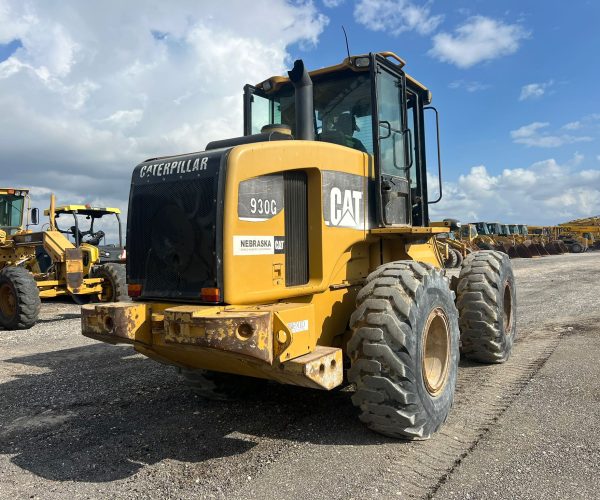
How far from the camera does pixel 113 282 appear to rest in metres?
12.0

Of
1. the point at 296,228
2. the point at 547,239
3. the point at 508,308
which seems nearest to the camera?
the point at 296,228

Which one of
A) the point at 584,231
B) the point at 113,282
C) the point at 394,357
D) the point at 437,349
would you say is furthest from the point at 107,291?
the point at 584,231

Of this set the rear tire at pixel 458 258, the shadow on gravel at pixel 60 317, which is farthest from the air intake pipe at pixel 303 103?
the rear tire at pixel 458 258

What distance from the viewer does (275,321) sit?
3494 millimetres

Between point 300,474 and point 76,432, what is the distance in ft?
6.88

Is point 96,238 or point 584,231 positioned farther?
point 584,231

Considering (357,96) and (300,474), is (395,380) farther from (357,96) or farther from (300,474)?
(357,96)

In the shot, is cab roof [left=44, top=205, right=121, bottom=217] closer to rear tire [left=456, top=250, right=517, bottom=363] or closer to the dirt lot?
the dirt lot

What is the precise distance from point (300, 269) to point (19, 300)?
27.0 ft

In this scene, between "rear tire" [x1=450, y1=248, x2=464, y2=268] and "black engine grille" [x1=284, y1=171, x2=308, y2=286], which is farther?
"rear tire" [x1=450, y1=248, x2=464, y2=268]

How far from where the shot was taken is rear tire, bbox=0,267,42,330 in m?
10.4

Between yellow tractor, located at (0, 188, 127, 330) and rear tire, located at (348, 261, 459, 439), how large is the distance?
28.3ft

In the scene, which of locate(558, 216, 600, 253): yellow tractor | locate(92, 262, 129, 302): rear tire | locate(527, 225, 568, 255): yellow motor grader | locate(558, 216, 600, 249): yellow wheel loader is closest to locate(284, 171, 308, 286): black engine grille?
locate(92, 262, 129, 302): rear tire

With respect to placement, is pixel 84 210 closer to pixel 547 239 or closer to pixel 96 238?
pixel 96 238
